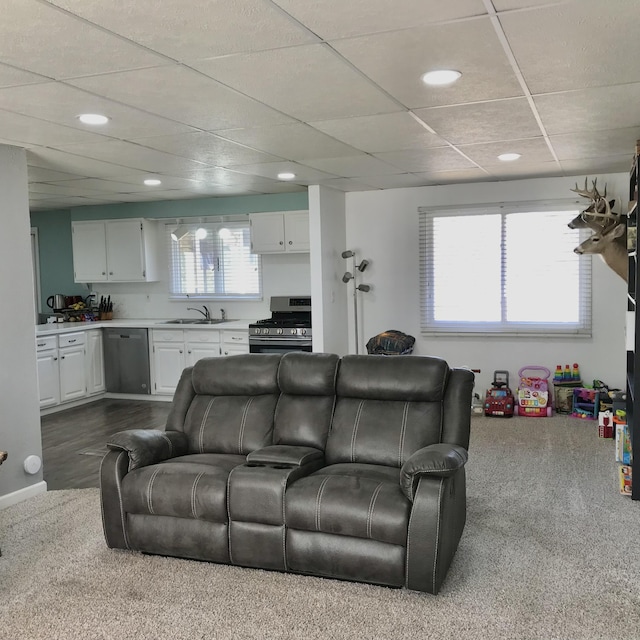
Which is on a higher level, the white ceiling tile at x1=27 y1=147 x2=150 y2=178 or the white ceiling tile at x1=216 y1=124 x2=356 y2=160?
the white ceiling tile at x1=27 y1=147 x2=150 y2=178

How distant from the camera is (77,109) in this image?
3.38 meters

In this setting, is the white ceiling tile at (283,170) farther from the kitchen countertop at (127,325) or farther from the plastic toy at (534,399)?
the plastic toy at (534,399)

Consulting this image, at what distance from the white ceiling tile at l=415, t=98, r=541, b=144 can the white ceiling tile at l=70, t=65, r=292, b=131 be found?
0.89 metres

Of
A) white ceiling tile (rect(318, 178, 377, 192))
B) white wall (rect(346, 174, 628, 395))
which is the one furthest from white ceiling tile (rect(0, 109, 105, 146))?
white wall (rect(346, 174, 628, 395))

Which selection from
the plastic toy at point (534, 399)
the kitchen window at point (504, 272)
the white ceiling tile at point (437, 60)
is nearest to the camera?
the white ceiling tile at point (437, 60)

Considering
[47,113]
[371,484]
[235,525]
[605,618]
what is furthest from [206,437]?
[605,618]

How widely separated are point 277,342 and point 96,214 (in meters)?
2.96

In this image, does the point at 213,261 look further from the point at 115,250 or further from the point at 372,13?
the point at 372,13

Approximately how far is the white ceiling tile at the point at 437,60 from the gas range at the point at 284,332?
12.8ft

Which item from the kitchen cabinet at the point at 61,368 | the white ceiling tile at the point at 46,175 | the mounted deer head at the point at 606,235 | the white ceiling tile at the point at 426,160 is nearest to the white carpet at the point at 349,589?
the mounted deer head at the point at 606,235

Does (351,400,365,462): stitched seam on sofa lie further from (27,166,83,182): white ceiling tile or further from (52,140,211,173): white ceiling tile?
(27,166,83,182): white ceiling tile

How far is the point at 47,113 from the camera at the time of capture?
3.46 m

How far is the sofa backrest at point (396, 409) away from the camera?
139 inches

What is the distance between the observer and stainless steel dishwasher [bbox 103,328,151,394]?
7.73 m
